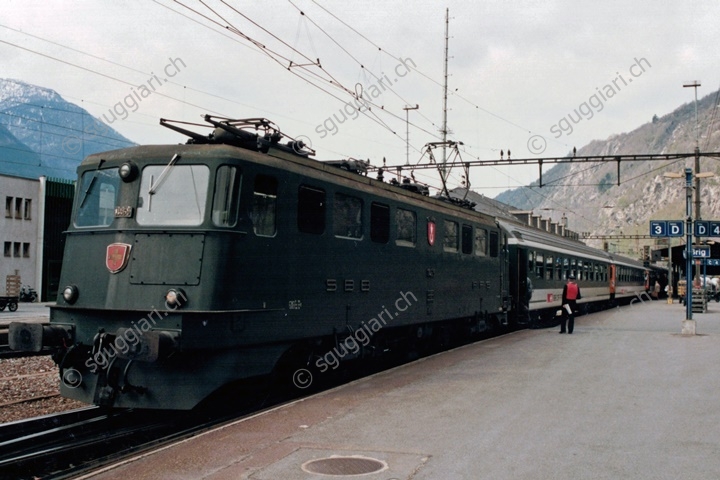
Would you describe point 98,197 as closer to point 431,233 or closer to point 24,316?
point 431,233

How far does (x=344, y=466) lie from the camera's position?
249 inches

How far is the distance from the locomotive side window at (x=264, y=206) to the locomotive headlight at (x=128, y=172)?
1548 mm

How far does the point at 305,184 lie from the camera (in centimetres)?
980

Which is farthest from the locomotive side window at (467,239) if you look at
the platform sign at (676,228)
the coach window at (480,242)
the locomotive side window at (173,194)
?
the locomotive side window at (173,194)

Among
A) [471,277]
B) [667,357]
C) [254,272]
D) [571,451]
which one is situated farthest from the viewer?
[471,277]

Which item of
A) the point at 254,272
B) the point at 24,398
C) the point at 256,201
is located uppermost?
the point at 256,201

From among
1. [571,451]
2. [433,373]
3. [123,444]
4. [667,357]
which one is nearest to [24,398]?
[123,444]

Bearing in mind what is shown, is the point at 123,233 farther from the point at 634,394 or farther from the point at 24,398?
the point at 634,394

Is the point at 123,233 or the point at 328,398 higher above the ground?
the point at 123,233

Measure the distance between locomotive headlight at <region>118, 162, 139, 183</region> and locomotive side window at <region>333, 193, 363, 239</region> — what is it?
2.94 metres

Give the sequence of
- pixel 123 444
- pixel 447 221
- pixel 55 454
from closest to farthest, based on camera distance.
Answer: pixel 55 454 → pixel 123 444 → pixel 447 221

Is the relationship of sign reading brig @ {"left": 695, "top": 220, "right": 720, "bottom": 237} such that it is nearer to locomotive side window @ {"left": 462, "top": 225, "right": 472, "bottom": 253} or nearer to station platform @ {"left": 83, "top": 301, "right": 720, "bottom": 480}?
locomotive side window @ {"left": 462, "top": 225, "right": 472, "bottom": 253}

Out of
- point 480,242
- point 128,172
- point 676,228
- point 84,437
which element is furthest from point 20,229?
point 84,437

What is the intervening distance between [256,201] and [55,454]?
3.64 meters
